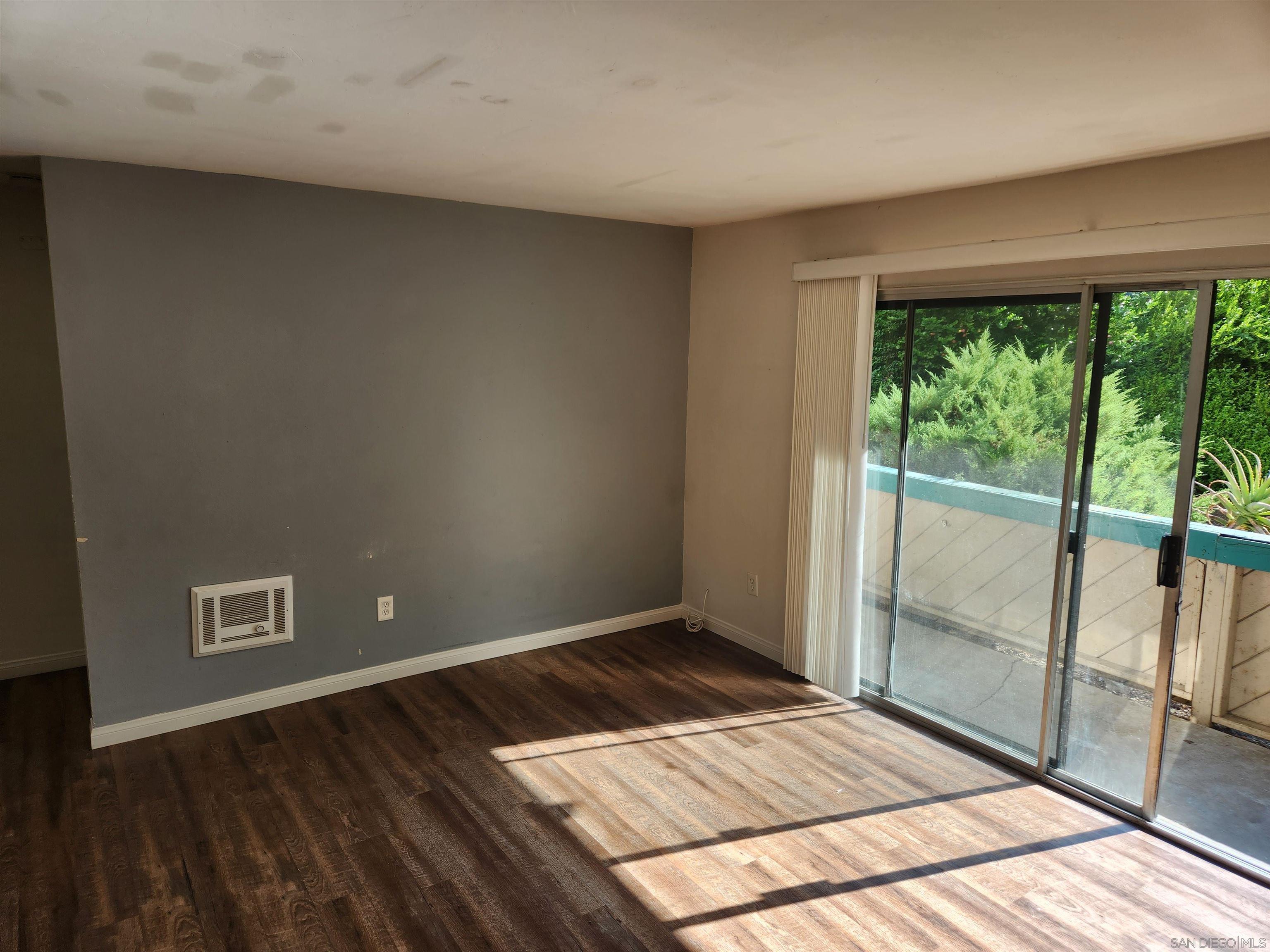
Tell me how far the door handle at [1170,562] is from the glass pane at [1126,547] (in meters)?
0.05

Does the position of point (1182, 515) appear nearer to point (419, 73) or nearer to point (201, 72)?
point (419, 73)

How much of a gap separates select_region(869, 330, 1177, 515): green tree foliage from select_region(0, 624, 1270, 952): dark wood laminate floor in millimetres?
1215

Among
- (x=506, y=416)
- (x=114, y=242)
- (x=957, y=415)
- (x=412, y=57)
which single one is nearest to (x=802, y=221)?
(x=957, y=415)

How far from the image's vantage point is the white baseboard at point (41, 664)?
13.6 feet

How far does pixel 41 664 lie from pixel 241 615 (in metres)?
1.38

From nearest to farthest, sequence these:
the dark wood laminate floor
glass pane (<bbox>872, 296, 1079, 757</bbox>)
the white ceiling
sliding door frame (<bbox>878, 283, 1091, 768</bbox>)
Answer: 1. the white ceiling
2. the dark wood laminate floor
3. sliding door frame (<bbox>878, 283, 1091, 768</bbox>)
4. glass pane (<bbox>872, 296, 1079, 757</bbox>)

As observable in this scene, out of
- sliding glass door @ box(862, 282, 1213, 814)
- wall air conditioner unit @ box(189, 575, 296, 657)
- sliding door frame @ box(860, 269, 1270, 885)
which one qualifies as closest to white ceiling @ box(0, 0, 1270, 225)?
sliding door frame @ box(860, 269, 1270, 885)

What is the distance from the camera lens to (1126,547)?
10.2 ft

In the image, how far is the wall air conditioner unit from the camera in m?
3.63

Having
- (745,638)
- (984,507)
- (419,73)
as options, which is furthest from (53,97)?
(745,638)

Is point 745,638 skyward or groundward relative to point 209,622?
groundward

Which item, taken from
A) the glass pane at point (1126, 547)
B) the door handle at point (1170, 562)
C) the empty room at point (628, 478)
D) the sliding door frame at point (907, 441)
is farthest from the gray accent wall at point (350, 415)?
the door handle at point (1170, 562)

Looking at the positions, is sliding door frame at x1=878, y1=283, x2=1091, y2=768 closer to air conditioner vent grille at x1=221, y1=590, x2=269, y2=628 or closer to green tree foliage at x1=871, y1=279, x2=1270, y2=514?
green tree foliage at x1=871, y1=279, x2=1270, y2=514

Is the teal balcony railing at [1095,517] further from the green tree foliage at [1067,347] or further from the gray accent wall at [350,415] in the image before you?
the gray accent wall at [350,415]
